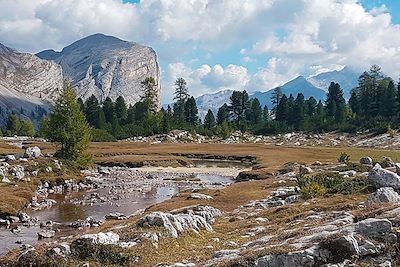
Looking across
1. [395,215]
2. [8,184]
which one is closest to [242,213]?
[395,215]

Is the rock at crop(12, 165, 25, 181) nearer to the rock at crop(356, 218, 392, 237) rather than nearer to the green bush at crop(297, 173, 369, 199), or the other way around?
the green bush at crop(297, 173, 369, 199)

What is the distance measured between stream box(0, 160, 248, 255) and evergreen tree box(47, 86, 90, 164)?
504 centimetres

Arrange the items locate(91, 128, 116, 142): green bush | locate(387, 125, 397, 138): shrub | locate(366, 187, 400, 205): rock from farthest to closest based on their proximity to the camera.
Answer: locate(91, 128, 116, 142): green bush
locate(387, 125, 397, 138): shrub
locate(366, 187, 400, 205): rock

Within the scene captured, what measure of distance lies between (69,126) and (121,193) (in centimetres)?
2263

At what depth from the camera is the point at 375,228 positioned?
19781 mm

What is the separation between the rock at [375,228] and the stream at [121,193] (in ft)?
75.6

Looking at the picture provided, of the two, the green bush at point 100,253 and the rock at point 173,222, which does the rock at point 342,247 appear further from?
the rock at point 173,222

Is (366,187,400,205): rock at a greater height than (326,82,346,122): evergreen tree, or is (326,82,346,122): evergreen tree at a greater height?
(326,82,346,122): evergreen tree

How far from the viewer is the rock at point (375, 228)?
19547mm

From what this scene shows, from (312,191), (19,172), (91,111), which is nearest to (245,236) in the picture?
(312,191)

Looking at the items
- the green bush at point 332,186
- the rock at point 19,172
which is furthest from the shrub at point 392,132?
the rock at point 19,172

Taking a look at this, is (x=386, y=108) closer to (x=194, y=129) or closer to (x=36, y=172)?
(x=194, y=129)

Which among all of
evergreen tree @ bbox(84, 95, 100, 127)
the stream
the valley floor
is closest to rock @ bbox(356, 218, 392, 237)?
the valley floor

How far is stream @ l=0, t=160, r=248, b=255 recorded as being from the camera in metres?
41.8
